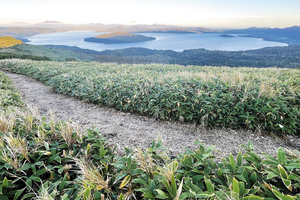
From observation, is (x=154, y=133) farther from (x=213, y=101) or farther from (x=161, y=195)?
(x=161, y=195)

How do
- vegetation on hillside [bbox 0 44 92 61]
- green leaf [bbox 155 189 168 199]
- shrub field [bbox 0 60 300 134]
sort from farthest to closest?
vegetation on hillside [bbox 0 44 92 61], shrub field [bbox 0 60 300 134], green leaf [bbox 155 189 168 199]

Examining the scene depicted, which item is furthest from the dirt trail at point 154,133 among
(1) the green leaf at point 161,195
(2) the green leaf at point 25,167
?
(1) the green leaf at point 161,195

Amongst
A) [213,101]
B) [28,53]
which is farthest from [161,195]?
[28,53]

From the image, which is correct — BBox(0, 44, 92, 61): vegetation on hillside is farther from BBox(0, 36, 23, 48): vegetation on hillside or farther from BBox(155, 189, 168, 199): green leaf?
BBox(155, 189, 168, 199): green leaf

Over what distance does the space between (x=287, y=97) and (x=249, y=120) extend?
101 cm

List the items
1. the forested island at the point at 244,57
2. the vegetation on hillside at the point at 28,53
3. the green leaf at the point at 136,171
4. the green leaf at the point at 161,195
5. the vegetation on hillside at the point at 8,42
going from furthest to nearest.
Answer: the vegetation on hillside at the point at 8,42 < the forested island at the point at 244,57 < the vegetation on hillside at the point at 28,53 < the green leaf at the point at 136,171 < the green leaf at the point at 161,195

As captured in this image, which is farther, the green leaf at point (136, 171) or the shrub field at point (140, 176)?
the green leaf at point (136, 171)

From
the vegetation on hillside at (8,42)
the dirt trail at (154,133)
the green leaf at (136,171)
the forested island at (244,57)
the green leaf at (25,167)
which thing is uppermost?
the vegetation on hillside at (8,42)

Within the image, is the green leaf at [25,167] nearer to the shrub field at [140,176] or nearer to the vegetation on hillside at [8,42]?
the shrub field at [140,176]

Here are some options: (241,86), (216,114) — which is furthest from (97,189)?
(241,86)

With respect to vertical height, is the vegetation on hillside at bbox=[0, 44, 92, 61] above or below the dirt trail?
above

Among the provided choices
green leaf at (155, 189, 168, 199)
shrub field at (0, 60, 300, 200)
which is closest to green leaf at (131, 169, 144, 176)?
shrub field at (0, 60, 300, 200)

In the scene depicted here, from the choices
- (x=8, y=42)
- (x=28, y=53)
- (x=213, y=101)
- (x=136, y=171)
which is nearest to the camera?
(x=136, y=171)

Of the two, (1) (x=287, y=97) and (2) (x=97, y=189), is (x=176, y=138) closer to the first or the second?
(2) (x=97, y=189)
